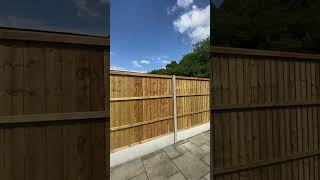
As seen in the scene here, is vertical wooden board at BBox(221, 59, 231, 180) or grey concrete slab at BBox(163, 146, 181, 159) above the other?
vertical wooden board at BBox(221, 59, 231, 180)

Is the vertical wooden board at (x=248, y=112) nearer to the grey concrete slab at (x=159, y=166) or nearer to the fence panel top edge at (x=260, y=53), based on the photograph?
the fence panel top edge at (x=260, y=53)

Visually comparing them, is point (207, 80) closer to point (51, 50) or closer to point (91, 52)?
point (91, 52)

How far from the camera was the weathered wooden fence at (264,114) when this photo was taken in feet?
7.96

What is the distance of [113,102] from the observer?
7.29ft

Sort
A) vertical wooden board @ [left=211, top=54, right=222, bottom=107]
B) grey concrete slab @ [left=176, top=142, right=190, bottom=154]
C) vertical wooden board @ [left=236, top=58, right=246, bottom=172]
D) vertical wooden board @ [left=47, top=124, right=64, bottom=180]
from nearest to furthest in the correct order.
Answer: vertical wooden board @ [left=47, top=124, right=64, bottom=180] < vertical wooden board @ [left=211, top=54, right=222, bottom=107] < vertical wooden board @ [left=236, top=58, right=246, bottom=172] < grey concrete slab @ [left=176, top=142, right=190, bottom=154]

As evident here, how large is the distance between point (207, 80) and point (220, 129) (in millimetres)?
430

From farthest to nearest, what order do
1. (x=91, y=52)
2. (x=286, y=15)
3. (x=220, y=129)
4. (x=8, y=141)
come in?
(x=286, y=15) → (x=220, y=129) → (x=91, y=52) → (x=8, y=141)

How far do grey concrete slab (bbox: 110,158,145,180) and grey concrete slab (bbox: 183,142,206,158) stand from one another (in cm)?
52

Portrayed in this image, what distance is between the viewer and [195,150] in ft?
8.98

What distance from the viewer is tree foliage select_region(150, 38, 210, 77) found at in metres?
2.52

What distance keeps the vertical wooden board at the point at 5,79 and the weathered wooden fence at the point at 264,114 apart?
4.78 ft

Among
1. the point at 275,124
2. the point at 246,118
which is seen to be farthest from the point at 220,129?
the point at 275,124

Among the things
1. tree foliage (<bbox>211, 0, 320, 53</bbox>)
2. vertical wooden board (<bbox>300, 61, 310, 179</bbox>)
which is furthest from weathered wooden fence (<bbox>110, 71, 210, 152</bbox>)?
vertical wooden board (<bbox>300, 61, 310, 179</bbox>)

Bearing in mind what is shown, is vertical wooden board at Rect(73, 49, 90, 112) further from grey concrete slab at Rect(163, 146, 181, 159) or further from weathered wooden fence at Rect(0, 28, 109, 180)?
grey concrete slab at Rect(163, 146, 181, 159)
